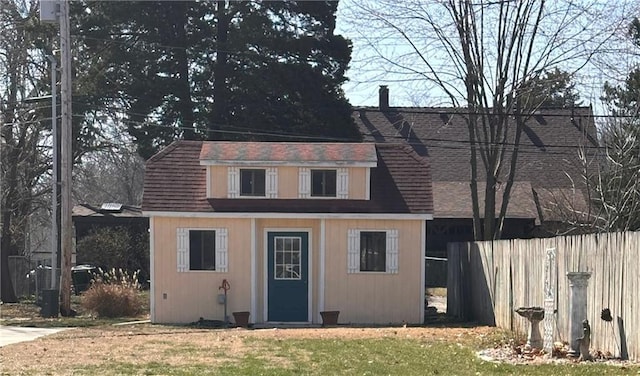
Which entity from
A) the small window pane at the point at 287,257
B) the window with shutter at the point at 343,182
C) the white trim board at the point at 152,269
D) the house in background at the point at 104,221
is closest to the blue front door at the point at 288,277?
the small window pane at the point at 287,257

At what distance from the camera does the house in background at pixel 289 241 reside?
69.2 ft

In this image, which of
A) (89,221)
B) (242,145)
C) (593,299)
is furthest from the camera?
(89,221)

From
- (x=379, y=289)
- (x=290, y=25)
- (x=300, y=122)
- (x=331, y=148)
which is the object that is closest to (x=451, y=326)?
(x=379, y=289)

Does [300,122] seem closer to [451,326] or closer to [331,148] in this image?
[331,148]

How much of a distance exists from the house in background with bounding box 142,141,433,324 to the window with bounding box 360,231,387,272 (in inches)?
0.9

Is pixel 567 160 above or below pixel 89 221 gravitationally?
above

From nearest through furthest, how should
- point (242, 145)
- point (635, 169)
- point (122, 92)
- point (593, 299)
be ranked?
point (593, 299), point (242, 145), point (635, 169), point (122, 92)

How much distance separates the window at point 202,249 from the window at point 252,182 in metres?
1.13

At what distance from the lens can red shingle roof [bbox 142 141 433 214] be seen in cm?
2106

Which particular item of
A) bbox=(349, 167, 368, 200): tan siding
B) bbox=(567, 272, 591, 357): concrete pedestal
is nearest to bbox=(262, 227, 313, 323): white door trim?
bbox=(349, 167, 368, 200): tan siding

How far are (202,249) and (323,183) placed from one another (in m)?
3.24

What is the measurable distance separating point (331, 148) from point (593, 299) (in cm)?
1024

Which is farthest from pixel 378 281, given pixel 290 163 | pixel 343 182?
pixel 290 163

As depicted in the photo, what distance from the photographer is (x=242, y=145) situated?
22.6 m
